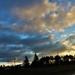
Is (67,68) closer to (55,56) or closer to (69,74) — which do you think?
(69,74)

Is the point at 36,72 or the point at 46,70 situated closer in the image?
the point at 36,72

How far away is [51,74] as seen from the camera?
2132 inches

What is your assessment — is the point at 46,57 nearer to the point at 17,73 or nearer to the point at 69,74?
the point at 69,74

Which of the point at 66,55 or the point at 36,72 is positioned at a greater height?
the point at 66,55

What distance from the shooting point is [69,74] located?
186ft

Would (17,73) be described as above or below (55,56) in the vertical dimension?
below

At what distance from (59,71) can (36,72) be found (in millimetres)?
12292

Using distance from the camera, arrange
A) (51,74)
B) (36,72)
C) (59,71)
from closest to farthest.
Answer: (36,72)
(51,74)
(59,71)

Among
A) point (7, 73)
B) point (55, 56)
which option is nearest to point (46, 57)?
point (55, 56)

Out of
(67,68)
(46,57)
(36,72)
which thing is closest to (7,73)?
(36,72)

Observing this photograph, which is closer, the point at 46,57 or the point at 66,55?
the point at 46,57

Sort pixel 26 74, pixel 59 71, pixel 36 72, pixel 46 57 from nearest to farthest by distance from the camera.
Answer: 1. pixel 26 74
2. pixel 36 72
3. pixel 59 71
4. pixel 46 57

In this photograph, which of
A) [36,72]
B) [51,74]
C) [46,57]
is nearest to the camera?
[36,72]

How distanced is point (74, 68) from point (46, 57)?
58940 mm
